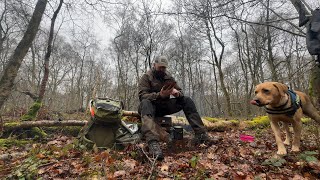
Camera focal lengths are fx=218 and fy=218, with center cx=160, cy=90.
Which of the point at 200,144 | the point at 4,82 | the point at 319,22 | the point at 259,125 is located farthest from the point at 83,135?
the point at 259,125

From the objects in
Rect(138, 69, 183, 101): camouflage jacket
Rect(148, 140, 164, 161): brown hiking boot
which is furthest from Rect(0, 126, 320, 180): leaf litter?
Rect(138, 69, 183, 101): camouflage jacket

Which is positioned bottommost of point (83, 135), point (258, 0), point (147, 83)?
point (83, 135)

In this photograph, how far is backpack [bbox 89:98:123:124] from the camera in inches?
153

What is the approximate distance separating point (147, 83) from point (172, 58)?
2529cm

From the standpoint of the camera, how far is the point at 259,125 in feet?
26.9

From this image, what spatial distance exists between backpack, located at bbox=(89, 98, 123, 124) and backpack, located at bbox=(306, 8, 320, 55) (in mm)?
3395

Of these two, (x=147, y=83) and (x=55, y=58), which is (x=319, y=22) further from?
(x=55, y=58)

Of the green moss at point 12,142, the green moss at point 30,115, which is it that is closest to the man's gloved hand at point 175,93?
the green moss at point 12,142

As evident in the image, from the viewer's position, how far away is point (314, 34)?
3469 mm

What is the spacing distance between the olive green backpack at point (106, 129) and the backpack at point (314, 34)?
3.40 metres

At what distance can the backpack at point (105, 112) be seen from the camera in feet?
12.7

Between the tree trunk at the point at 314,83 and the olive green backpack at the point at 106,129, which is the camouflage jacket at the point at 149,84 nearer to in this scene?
the olive green backpack at the point at 106,129

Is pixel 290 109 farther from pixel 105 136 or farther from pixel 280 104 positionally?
A: pixel 105 136

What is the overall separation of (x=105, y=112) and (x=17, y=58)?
4.24 meters
